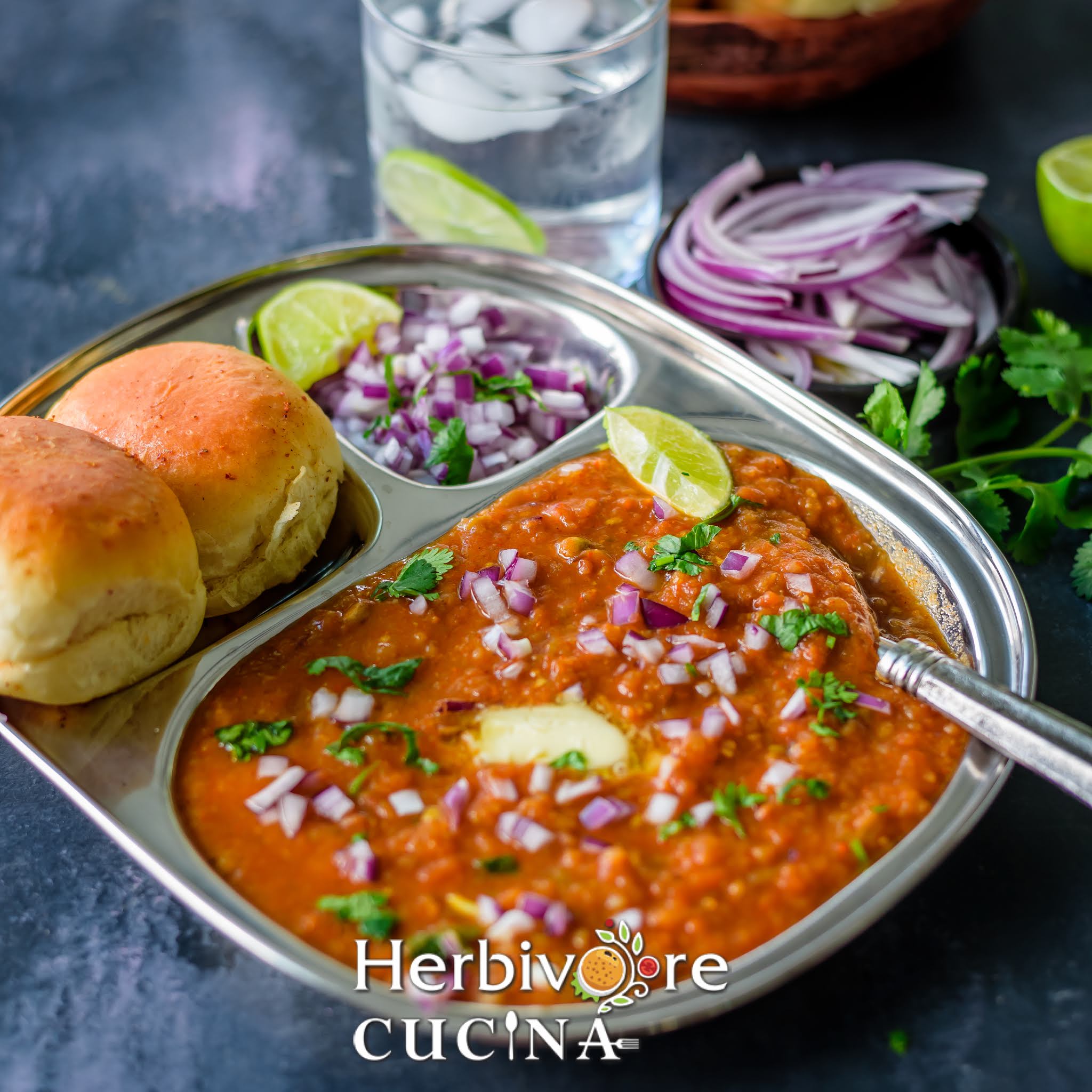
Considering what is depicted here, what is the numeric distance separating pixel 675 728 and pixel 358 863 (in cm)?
73

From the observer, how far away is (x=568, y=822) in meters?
2.45

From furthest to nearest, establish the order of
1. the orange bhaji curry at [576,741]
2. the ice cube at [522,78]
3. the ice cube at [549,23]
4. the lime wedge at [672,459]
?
the ice cube at [549,23] → the ice cube at [522,78] → the lime wedge at [672,459] → the orange bhaji curry at [576,741]

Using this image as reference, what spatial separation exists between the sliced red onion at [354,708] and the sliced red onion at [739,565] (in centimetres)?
92

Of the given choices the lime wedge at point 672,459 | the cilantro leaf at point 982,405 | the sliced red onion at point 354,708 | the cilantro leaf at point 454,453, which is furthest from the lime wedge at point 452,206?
the sliced red onion at point 354,708

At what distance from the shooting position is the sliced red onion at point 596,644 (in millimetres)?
2734

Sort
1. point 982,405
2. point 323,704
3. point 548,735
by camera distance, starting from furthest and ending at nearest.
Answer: point 982,405, point 323,704, point 548,735

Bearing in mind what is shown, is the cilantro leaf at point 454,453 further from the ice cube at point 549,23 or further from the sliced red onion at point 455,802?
the ice cube at point 549,23

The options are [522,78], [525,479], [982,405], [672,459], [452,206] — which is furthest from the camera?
[452,206]

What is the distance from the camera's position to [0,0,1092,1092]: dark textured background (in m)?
2.46

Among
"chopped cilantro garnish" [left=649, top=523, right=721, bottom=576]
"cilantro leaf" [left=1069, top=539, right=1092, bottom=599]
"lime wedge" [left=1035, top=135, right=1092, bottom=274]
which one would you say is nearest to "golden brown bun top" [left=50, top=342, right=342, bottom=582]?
"chopped cilantro garnish" [left=649, top=523, right=721, bottom=576]

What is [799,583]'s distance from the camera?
2.89 metres

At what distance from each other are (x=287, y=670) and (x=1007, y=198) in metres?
3.81

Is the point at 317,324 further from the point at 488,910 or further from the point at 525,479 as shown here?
the point at 488,910

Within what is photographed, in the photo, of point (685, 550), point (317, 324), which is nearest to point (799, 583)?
point (685, 550)
